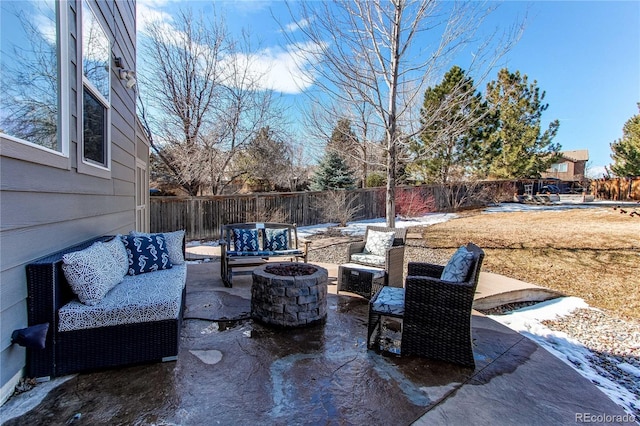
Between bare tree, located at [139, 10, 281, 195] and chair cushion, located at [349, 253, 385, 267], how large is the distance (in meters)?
7.71

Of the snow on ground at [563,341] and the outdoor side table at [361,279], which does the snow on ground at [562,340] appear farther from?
the outdoor side table at [361,279]

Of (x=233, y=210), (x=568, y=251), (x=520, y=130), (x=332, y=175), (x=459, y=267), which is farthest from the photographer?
(x=520, y=130)

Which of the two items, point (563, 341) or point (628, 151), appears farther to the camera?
point (628, 151)

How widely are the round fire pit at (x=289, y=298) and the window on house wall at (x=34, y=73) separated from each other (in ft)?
6.43

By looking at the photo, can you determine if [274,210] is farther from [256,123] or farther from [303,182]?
[303,182]

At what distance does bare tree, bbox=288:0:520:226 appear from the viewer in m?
5.57

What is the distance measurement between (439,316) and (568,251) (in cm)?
654

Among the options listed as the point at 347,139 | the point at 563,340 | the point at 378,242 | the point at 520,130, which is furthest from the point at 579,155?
the point at 378,242

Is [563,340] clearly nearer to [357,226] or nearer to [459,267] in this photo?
[459,267]

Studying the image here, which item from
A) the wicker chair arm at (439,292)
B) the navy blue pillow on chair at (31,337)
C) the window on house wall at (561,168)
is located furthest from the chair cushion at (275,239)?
the window on house wall at (561,168)

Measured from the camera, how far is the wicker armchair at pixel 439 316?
2.44 meters

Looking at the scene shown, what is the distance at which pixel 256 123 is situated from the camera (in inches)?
447

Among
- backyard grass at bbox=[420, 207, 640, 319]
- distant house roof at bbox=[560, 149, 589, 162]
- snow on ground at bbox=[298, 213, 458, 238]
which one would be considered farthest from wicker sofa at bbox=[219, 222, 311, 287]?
distant house roof at bbox=[560, 149, 589, 162]

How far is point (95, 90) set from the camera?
10.8 ft
